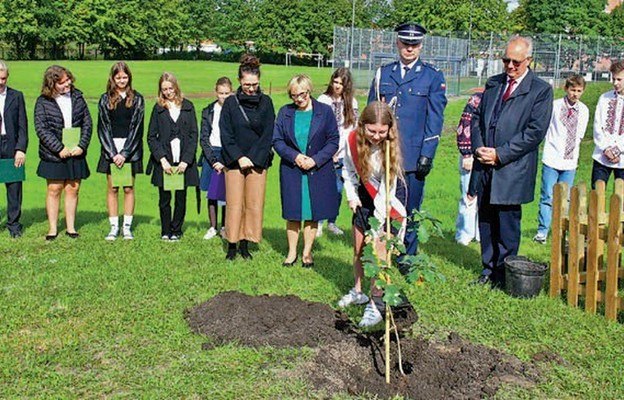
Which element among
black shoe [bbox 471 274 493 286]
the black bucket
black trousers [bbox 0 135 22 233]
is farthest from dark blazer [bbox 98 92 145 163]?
the black bucket

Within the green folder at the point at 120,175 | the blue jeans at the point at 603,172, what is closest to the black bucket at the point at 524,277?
the blue jeans at the point at 603,172

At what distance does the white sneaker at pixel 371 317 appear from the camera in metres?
5.95

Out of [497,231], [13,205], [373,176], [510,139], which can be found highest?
[510,139]

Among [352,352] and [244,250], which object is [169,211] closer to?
[244,250]

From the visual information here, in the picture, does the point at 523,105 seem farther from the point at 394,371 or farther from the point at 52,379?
the point at 52,379

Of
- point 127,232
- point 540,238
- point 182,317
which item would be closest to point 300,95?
point 182,317

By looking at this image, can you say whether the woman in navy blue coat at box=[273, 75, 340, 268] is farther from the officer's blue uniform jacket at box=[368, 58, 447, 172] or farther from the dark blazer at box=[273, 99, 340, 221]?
the officer's blue uniform jacket at box=[368, 58, 447, 172]

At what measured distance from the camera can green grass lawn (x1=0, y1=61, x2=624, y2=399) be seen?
16.4 feet

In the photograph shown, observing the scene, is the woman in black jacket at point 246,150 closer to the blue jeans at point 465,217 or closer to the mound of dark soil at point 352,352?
the mound of dark soil at point 352,352

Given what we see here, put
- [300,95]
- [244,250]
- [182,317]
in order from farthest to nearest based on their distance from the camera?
1. [244,250]
2. [300,95]
3. [182,317]

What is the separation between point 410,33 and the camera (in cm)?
725

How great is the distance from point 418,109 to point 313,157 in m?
1.25

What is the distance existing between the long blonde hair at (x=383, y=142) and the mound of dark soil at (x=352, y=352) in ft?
4.27

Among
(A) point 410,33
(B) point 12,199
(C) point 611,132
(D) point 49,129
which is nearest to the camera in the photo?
(A) point 410,33
